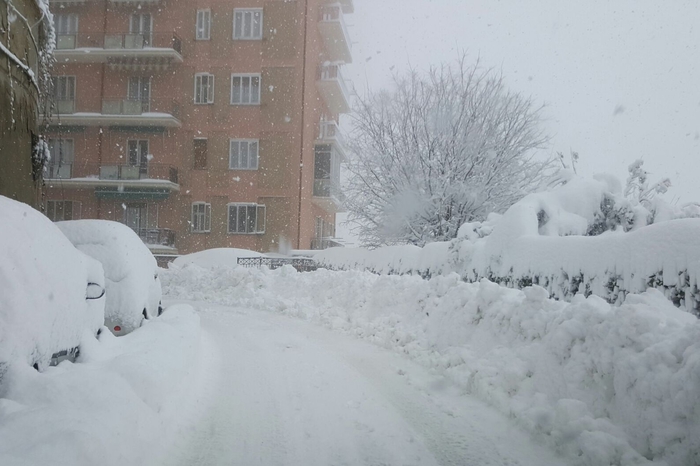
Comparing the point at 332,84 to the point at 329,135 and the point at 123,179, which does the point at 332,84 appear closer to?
the point at 329,135

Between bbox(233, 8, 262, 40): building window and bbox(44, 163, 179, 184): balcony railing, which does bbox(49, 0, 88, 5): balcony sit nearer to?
bbox(233, 8, 262, 40): building window

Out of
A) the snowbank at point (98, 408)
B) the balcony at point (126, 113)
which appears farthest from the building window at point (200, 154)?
the snowbank at point (98, 408)

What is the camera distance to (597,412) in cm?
442

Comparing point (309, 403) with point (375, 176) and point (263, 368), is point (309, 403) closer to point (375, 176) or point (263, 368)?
point (263, 368)

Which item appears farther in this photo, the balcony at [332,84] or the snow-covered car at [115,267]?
the balcony at [332,84]

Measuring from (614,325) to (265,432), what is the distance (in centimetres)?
297

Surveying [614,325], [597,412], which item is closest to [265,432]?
[597,412]

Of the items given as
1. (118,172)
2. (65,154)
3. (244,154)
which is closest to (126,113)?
(118,172)

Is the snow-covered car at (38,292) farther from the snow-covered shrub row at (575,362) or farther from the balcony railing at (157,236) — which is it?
the balcony railing at (157,236)

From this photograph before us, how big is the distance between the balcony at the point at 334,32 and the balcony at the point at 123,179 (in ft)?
38.2

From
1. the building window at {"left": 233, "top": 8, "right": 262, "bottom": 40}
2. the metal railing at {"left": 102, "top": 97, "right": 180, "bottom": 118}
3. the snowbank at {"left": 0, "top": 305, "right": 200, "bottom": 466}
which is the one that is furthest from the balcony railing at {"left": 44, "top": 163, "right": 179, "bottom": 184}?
the snowbank at {"left": 0, "top": 305, "right": 200, "bottom": 466}

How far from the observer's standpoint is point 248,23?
2977 cm

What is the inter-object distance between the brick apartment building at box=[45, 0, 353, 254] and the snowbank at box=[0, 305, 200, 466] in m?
24.2

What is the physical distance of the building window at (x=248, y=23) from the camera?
29.6 metres
